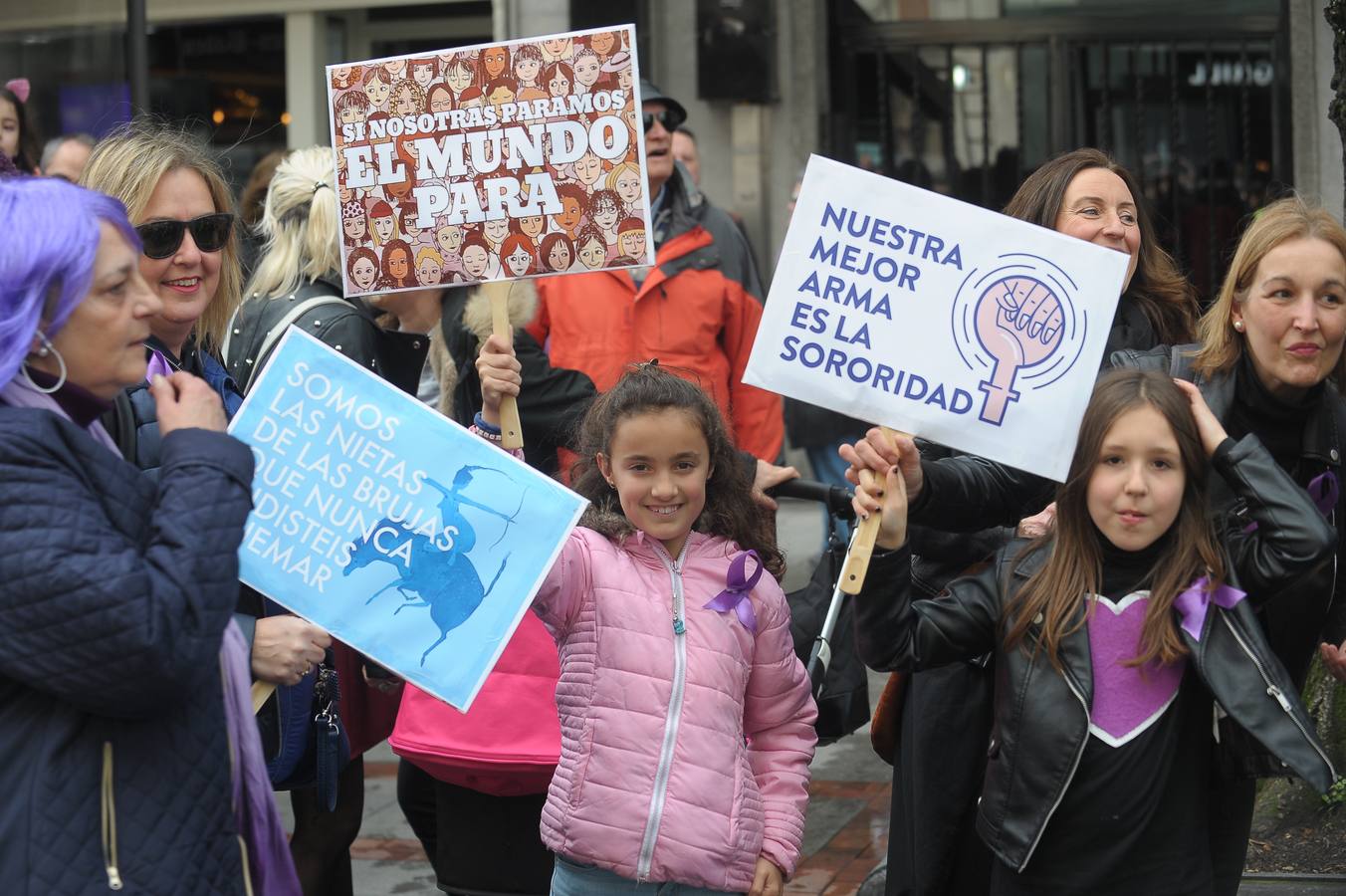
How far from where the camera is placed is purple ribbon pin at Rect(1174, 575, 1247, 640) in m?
→ 3.12

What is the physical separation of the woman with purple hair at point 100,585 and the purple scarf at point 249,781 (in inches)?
4.0

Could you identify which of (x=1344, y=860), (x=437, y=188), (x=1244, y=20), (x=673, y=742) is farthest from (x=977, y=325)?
(x=1244, y=20)

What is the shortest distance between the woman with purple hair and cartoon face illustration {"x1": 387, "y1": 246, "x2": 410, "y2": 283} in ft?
4.92

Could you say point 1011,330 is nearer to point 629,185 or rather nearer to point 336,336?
point 629,185

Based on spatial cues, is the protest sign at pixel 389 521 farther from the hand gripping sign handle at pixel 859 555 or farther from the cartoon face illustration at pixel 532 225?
the cartoon face illustration at pixel 532 225

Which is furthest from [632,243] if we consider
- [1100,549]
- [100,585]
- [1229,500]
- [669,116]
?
[669,116]

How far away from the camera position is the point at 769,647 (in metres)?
3.45

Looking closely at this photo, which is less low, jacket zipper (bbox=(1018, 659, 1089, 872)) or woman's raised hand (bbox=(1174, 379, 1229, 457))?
woman's raised hand (bbox=(1174, 379, 1229, 457))

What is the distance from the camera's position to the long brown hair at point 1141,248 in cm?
407

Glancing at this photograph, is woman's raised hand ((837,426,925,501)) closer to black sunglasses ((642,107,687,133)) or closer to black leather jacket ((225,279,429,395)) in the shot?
black leather jacket ((225,279,429,395))

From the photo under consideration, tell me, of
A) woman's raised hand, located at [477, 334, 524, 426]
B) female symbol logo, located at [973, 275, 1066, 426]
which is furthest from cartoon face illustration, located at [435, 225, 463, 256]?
female symbol logo, located at [973, 275, 1066, 426]

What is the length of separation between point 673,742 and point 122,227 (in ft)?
4.61

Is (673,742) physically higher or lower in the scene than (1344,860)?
higher

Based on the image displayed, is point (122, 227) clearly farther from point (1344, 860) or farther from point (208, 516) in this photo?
point (1344, 860)
